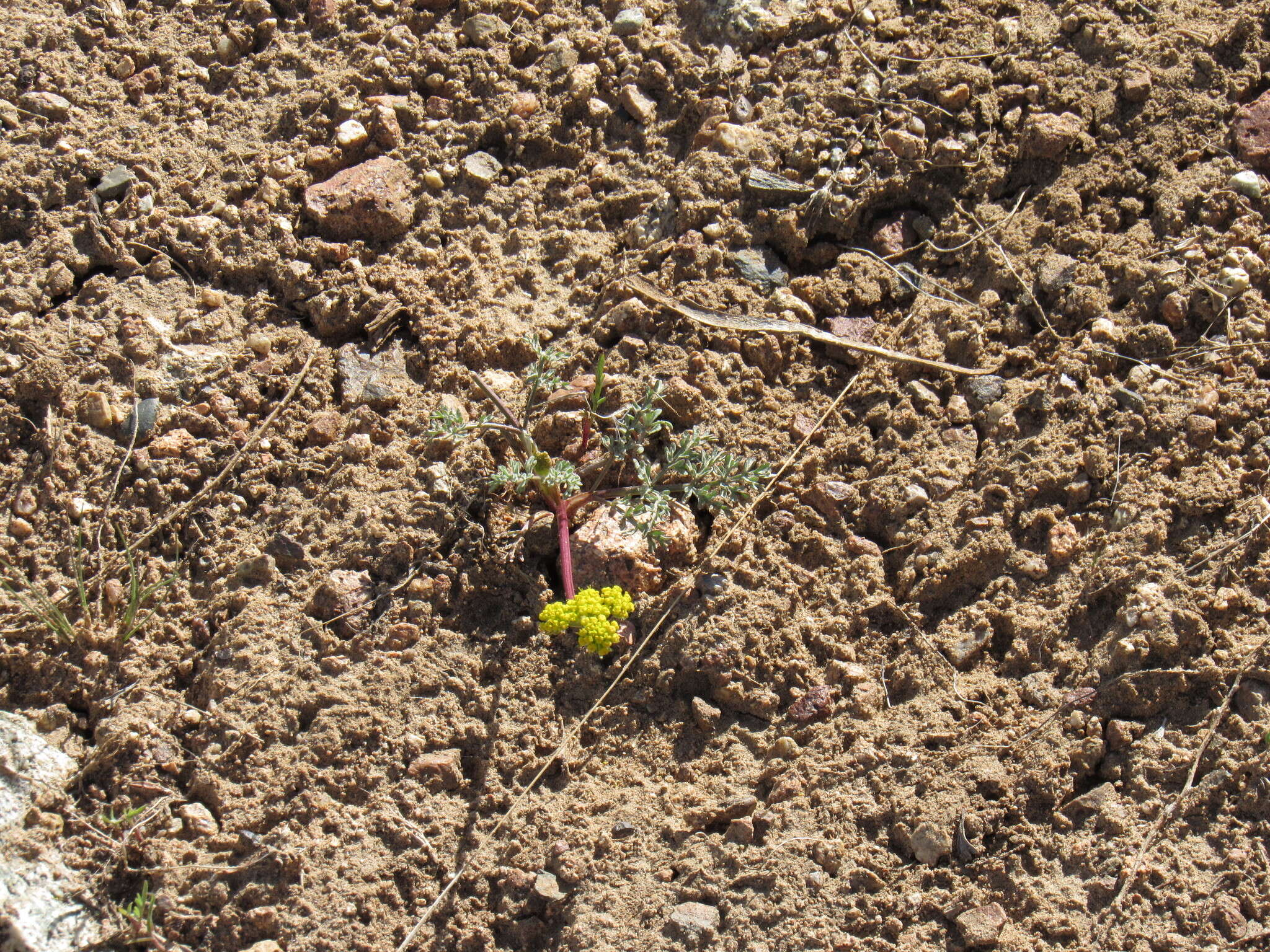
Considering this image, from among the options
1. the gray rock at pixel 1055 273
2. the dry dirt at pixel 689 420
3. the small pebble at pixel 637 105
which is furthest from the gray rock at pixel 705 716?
the small pebble at pixel 637 105

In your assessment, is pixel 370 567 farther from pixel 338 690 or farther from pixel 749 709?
pixel 749 709

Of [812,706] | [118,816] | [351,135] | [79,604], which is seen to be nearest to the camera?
[118,816]

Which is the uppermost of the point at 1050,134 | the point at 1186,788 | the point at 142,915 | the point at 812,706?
the point at 1050,134

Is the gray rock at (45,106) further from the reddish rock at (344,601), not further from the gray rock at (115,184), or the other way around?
the reddish rock at (344,601)

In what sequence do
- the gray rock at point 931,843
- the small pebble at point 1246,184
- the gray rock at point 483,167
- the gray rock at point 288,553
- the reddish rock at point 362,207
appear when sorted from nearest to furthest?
1. the gray rock at point 931,843
2. the gray rock at point 288,553
3. the small pebble at point 1246,184
4. the reddish rock at point 362,207
5. the gray rock at point 483,167

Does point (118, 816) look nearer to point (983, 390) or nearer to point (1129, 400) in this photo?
point (983, 390)

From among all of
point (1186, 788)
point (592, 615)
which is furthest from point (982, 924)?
point (592, 615)
